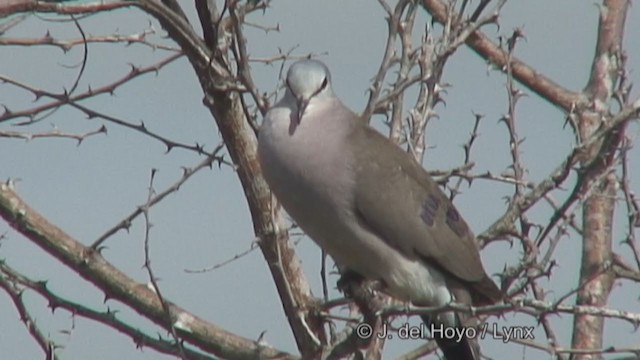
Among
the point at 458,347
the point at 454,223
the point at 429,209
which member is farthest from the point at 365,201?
the point at 458,347

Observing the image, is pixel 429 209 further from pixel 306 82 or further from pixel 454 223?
pixel 306 82

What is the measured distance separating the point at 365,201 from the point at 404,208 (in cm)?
18

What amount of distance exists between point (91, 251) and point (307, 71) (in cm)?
97

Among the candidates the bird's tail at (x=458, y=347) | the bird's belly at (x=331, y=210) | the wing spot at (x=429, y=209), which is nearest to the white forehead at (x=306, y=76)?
the bird's belly at (x=331, y=210)

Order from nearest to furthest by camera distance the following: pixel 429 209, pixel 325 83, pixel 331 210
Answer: pixel 331 210 < pixel 325 83 < pixel 429 209

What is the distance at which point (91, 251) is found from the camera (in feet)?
17.5

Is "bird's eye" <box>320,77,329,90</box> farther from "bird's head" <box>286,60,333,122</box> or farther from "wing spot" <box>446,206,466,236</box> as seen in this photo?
"wing spot" <box>446,206,466,236</box>

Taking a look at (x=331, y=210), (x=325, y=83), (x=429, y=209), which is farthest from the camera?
(x=429, y=209)

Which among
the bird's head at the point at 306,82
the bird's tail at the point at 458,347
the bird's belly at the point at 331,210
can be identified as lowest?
the bird's tail at the point at 458,347

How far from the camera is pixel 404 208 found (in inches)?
210

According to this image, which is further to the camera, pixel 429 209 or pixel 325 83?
pixel 429 209

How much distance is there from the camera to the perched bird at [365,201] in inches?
201

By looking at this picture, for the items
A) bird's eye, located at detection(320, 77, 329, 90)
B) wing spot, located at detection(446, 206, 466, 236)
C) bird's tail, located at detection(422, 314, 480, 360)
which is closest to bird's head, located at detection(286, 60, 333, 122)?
bird's eye, located at detection(320, 77, 329, 90)

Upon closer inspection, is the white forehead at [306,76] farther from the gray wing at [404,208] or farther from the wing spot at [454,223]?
the wing spot at [454,223]
